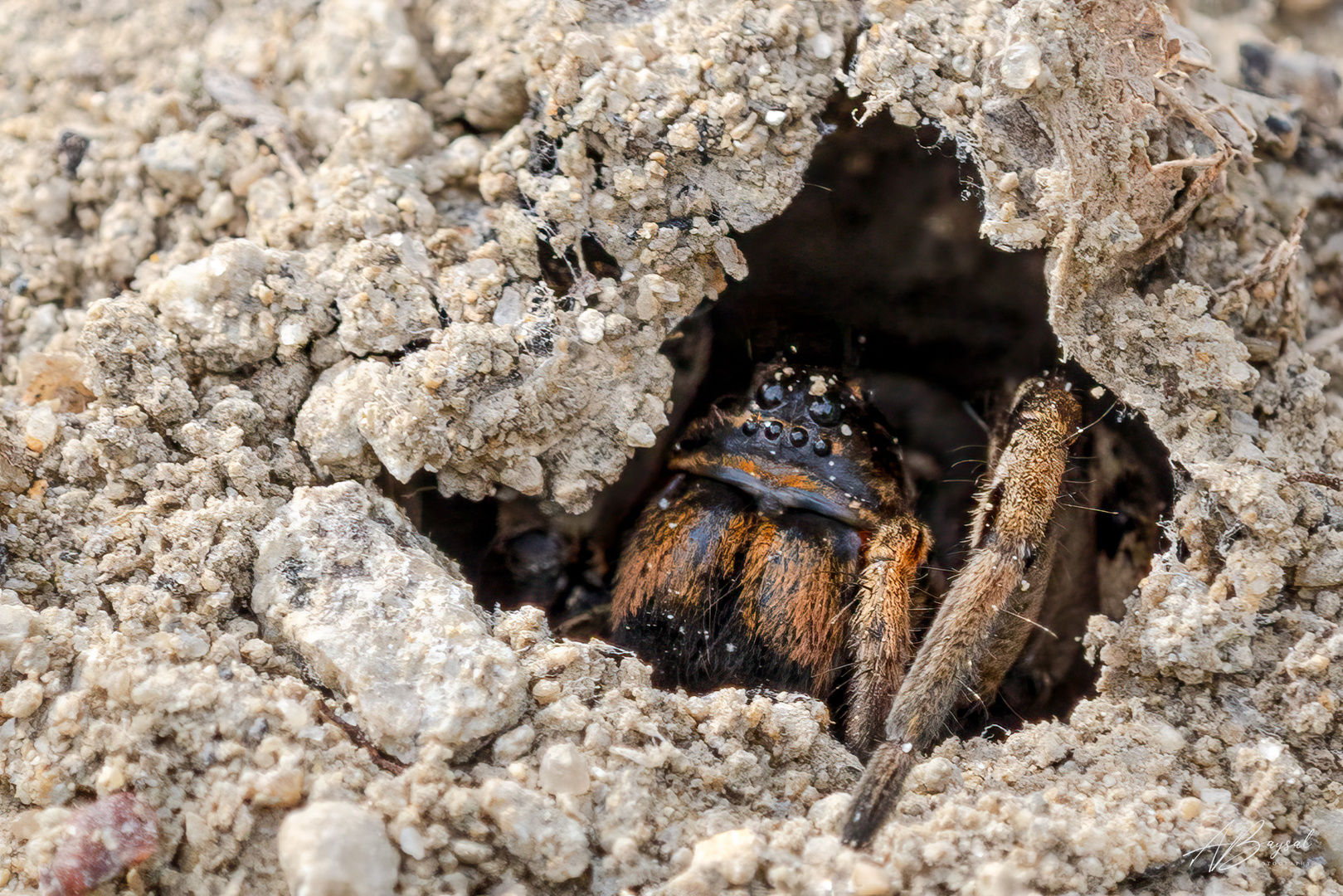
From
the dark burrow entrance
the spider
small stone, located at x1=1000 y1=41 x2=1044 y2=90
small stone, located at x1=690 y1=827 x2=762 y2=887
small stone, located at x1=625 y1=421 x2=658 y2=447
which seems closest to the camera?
small stone, located at x1=690 y1=827 x2=762 y2=887

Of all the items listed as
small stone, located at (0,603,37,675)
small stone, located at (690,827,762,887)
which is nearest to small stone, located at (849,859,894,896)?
small stone, located at (690,827,762,887)

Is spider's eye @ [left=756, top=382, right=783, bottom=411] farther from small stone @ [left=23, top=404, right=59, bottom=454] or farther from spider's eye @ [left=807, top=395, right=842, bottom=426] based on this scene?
small stone @ [left=23, top=404, right=59, bottom=454]

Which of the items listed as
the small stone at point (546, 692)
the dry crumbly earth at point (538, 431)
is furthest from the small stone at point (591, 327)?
the small stone at point (546, 692)

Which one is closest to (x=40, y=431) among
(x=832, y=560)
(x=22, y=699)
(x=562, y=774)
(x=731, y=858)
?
(x=22, y=699)

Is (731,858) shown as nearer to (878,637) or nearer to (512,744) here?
(512,744)

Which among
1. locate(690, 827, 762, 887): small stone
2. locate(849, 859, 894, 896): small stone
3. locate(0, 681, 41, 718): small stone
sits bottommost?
locate(0, 681, 41, 718): small stone

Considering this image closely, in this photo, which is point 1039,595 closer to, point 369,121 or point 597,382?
point 597,382
